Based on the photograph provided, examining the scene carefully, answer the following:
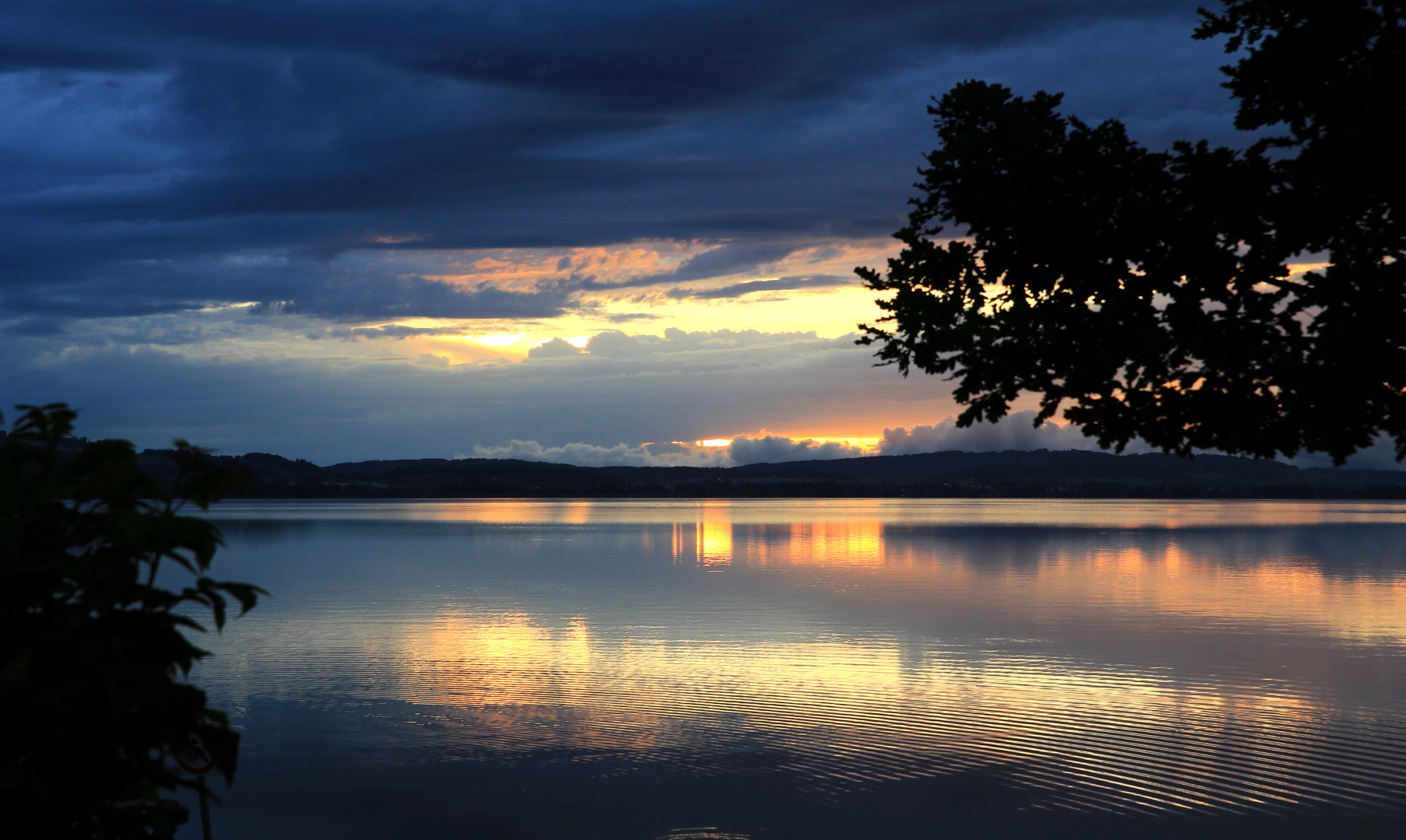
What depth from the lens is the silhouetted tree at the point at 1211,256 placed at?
14438 millimetres

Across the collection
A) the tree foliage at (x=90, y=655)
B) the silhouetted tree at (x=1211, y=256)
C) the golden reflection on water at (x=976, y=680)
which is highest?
the silhouetted tree at (x=1211, y=256)

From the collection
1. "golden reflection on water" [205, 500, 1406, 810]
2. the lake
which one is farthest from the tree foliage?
"golden reflection on water" [205, 500, 1406, 810]

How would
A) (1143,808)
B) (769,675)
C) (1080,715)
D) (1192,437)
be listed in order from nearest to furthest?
1. (1143,808)
2. (1192,437)
3. (1080,715)
4. (769,675)

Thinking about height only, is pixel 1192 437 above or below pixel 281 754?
above

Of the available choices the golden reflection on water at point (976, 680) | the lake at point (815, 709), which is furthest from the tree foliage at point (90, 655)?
the golden reflection on water at point (976, 680)

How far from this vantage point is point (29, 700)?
19.0 feet

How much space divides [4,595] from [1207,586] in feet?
152

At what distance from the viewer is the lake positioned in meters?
13.6

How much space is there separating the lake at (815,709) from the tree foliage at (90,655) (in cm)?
744

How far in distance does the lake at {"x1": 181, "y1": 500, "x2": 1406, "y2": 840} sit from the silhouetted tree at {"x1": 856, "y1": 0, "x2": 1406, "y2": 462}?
4820 mm

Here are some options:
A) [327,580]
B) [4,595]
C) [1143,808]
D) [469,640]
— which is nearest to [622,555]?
[327,580]

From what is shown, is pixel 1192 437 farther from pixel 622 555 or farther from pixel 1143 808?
pixel 622 555

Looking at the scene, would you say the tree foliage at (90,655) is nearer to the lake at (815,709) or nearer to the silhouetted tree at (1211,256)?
the lake at (815,709)

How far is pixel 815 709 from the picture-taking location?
19.5m
